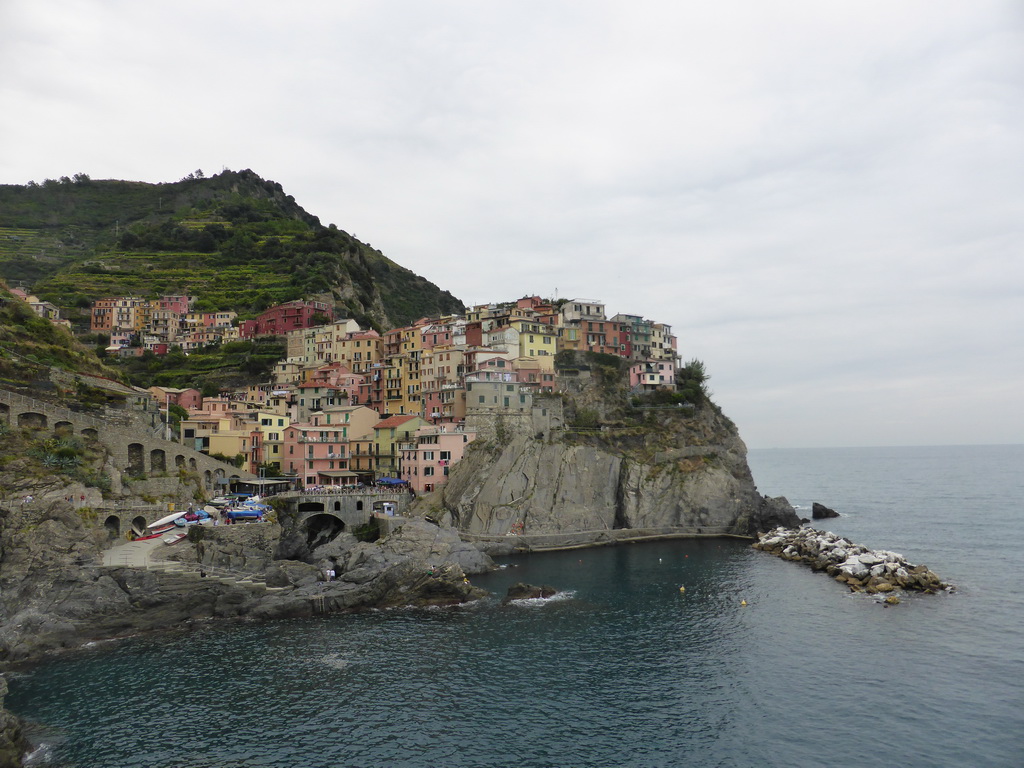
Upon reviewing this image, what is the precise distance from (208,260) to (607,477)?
379ft

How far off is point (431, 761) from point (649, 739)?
10.2 meters

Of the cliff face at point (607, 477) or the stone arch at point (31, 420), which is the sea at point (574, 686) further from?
the stone arch at point (31, 420)

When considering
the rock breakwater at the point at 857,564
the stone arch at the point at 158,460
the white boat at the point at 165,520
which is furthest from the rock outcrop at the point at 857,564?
the stone arch at the point at 158,460

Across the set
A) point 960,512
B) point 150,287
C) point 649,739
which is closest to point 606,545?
point 649,739

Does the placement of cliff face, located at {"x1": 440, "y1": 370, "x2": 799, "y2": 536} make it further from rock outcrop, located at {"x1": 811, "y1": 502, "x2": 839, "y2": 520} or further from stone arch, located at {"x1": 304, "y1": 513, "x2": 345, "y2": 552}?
rock outcrop, located at {"x1": 811, "y1": 502, "x2": 839, "y2": 520}

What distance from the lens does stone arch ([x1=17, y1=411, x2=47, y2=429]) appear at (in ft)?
188

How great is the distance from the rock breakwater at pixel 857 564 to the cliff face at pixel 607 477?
11.9m

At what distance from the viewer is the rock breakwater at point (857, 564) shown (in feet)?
187

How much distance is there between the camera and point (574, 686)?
37875 millimetres

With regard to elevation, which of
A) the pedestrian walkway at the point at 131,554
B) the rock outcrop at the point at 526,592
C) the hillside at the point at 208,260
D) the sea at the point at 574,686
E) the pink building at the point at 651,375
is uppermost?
the hillside at the point at 208,260

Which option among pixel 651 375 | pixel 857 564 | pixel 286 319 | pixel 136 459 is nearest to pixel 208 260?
pixel 286 319

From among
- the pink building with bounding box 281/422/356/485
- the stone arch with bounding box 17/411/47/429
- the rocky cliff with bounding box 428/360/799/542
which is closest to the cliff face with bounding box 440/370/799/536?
the rocky cliff with bounding box 428/360/799/542

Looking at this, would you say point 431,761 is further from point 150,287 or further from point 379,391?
point 150,287

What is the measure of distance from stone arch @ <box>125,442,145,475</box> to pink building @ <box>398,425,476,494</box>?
28503 mm
